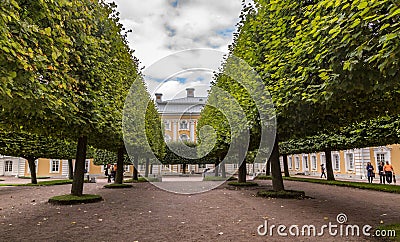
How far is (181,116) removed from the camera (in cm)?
5634

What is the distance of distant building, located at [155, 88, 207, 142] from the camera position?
55112 mm

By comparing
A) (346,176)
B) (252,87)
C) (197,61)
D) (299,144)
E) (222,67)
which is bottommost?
(346,176)

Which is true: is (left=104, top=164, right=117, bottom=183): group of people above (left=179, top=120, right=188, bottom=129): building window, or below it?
below

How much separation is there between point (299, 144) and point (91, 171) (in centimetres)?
3564

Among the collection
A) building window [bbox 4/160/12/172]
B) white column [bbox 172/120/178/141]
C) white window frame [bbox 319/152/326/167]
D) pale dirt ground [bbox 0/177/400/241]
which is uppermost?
white column [bbox 172/120/178/141]

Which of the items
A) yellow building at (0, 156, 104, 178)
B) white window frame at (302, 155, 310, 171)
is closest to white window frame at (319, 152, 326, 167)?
white window frame at (302, 155, 310, 171)

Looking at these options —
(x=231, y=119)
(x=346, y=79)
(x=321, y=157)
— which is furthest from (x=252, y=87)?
(x=321, y=157)

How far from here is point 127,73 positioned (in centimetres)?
1641

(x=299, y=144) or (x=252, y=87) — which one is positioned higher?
(x=252, y=87)

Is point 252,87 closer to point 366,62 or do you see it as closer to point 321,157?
point 366,62

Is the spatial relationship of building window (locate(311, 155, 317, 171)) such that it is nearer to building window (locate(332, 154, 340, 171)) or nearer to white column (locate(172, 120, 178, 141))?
building window (locate(332, 154, 340, 171))

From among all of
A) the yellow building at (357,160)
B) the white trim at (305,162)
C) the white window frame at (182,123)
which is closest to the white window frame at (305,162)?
the white trim at (305,162)

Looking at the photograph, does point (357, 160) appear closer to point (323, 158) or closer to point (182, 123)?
point (323, 158)

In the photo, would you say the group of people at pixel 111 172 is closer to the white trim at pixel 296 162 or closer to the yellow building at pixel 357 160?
the yellow building at pixel 357 160
